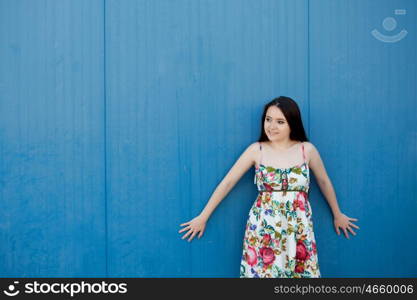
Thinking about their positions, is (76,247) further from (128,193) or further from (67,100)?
(67,100)

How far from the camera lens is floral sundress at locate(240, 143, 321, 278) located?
246 cm

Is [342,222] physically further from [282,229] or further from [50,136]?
[50,136]

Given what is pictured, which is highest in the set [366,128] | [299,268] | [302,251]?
[366,128]

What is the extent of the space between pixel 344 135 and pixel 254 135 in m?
0.61

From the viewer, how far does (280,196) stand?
2.48m

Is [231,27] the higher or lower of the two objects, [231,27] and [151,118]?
the higher

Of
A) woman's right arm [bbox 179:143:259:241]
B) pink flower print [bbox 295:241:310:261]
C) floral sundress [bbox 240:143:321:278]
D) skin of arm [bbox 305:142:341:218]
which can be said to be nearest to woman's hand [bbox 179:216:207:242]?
woman's right arm [bbox 179:143:259:241]

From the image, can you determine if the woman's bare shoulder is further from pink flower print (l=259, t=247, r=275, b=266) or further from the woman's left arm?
pink flower print (l=259, t=247, r=275, b=266)

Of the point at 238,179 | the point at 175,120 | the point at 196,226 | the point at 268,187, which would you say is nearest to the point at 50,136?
the point at 175,120

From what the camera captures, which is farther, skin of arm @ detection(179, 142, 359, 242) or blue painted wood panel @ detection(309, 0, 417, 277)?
blue painted wood panel @ detection(309, 0, 417, 277)

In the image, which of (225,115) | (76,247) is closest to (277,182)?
(225,115)

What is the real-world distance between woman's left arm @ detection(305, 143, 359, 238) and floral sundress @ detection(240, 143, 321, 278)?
9 centimetres

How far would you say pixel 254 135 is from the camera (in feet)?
8.97

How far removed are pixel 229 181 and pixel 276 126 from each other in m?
0.45
